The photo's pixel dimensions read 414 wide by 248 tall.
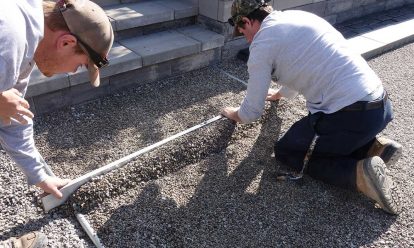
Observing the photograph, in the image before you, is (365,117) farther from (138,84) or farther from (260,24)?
(138,84)

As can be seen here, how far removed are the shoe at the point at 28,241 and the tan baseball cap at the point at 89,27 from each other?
112 cm

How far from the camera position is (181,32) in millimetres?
4594

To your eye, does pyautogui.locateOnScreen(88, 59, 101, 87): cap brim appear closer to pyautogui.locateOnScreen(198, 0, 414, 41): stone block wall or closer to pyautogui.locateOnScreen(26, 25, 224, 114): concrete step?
pyautogui.locateOnScreen(26, 25, 224, 114): concrete step

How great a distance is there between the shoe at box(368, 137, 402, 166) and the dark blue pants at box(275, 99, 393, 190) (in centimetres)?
5

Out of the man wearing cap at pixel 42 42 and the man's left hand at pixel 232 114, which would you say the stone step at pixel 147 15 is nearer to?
the man's left hand at pixel 232 114

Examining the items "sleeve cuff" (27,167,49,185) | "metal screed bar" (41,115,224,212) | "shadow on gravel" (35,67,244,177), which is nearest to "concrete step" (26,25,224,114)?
"shadow on gravel" (35,67,244,177)

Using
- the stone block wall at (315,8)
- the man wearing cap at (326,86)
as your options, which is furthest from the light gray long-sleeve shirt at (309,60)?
the stone block wall at (315,8)

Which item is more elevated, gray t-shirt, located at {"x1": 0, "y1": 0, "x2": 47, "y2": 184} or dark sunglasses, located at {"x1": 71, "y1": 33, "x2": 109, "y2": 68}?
gray t-shirt, located at {"x1": 0, "y1": 0, "x2": 47, "y2": 184}

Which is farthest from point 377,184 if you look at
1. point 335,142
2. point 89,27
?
point 89,27

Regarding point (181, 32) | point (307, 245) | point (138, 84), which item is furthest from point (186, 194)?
point (181, 32)

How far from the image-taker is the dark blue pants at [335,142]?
112 inches

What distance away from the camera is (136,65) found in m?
3.89

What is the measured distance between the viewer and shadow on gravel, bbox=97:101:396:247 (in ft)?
8.38

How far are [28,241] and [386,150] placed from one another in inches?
102
